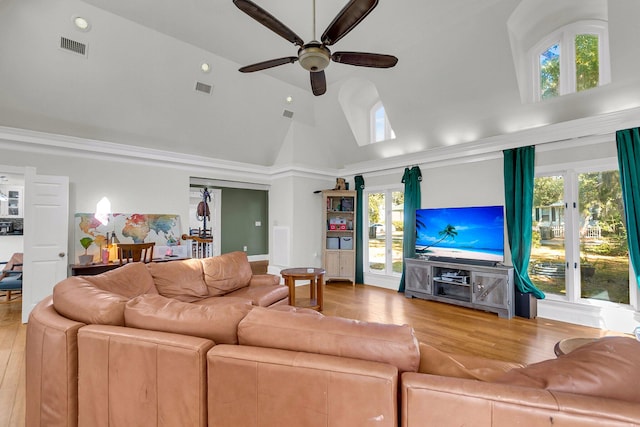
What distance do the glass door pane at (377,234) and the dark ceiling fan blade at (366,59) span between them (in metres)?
3.85

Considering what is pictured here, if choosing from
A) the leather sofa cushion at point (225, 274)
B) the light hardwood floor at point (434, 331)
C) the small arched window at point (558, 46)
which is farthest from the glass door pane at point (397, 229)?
the leather sofa cushion at point (225, 274)

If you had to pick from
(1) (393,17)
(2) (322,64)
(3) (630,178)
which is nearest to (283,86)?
(1) (393,17)

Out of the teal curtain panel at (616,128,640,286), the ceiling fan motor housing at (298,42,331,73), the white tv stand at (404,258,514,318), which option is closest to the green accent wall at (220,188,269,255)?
the white tv stand at (404,258,514,318)

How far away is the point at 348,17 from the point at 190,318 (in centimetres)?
224

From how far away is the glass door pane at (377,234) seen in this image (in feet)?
20.7

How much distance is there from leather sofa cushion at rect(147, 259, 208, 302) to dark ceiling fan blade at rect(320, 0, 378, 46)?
9.21ft

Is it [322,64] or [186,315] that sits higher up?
[322,64]

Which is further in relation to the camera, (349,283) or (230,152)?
(349,283)

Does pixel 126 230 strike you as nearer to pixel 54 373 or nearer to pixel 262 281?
pixel 262 281

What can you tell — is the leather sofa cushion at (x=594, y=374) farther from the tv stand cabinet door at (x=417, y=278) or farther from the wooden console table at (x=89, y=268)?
the wooden console table at (x=89, y=268)

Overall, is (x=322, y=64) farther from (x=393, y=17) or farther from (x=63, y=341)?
(x=63, y=341)

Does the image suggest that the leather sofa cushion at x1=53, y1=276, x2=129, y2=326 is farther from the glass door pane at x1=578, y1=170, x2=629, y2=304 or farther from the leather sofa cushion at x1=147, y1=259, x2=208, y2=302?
the glass door pane at x1=578, y1=170, x2=629, y2=304

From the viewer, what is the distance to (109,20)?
342 centimetres

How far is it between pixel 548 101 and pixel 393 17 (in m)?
2.37
